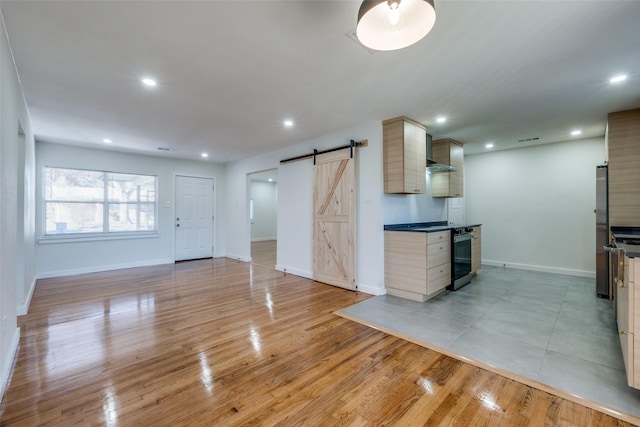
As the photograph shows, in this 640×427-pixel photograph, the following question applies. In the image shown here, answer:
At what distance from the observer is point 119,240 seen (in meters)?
6.05

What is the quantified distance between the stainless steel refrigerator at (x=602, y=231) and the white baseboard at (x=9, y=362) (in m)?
6.38

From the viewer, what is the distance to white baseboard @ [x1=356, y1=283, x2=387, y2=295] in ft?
13.4

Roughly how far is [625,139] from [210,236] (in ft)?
26.8

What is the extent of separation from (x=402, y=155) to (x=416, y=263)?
1.51 m

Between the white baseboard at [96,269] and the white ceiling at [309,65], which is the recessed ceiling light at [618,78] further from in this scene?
the white baseboard at [96,269]

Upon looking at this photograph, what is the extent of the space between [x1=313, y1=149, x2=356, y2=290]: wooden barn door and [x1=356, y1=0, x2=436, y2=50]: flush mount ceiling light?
2775 millimetres

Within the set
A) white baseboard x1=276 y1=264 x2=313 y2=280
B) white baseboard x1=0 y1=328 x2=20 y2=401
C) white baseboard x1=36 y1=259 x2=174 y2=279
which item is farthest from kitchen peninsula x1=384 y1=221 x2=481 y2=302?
white baseboard x1=36 y1=259 x2=174 y2=279

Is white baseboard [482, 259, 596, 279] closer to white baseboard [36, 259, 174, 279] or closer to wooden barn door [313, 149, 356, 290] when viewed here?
wooden barn door [313, 149, 356, 290]

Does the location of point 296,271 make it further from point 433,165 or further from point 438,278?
point 433,165

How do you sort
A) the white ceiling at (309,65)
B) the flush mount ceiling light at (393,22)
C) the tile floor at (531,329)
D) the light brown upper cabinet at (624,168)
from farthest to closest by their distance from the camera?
1. the light brown upper cabinet at (624,168)
2. the tile floor at (531,329)
3. the white ceiling at (309,65)
4. the flush mount ceiling light at (393,22)

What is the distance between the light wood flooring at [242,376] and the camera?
166 centimetres

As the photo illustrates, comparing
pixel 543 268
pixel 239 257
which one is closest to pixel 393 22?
pixel 543 268

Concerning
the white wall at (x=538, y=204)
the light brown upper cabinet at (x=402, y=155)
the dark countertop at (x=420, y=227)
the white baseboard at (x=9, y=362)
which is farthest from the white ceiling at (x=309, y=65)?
the white baseboard at (x=9, y=362)

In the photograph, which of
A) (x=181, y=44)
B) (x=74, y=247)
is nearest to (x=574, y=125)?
(x=181, y=44)
